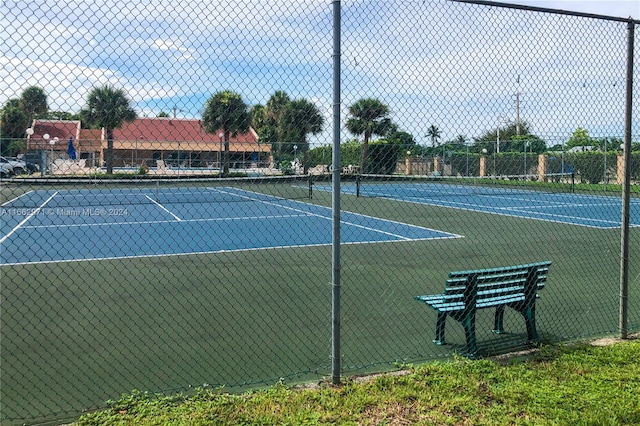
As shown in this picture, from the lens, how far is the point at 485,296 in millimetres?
5773

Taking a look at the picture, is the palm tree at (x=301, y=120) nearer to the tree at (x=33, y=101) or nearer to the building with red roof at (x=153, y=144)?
the building with red roof at (x=153, y=144)

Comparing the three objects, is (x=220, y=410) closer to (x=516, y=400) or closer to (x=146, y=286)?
(x=516, y=400)

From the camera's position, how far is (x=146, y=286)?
332 inches

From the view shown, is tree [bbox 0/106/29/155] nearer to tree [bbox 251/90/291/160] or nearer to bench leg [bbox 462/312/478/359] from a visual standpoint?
tree [bbox 251/90/291/160]

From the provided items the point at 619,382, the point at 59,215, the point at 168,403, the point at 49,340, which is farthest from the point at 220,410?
the point at 59,215

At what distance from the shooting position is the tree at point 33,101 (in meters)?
3.89

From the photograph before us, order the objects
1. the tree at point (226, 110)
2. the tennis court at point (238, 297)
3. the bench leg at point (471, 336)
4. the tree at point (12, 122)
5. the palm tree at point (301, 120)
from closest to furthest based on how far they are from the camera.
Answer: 1. the tree at point (12, 122)
2. the palm tree at point (301, 120)
3. the tennis court at point (238, 297)
4. the tree at point (226, 110)
5. the bench leg at point (471, 336)

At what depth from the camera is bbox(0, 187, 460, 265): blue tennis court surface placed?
12.1 meters

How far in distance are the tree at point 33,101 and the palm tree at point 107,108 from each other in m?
0.32

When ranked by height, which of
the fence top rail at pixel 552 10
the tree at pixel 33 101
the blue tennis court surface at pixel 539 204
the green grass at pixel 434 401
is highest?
the fence top rail at pixel 552 10

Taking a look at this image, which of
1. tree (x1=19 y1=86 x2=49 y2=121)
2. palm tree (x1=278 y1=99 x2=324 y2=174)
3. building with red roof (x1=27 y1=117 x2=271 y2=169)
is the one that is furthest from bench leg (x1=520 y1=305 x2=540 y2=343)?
tree (x1=19 y1=86 x2=49 y2=121)

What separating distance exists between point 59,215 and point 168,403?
17059 millimetres

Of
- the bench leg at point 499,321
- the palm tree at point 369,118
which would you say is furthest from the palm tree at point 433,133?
the bench leg at point 499,321

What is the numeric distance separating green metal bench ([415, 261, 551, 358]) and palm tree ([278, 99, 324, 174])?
6.45 ft
